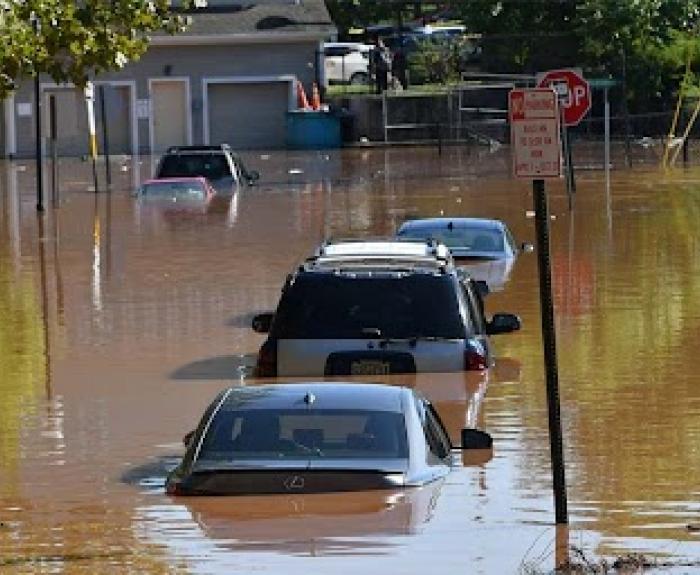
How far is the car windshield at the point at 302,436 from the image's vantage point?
45.4 ft

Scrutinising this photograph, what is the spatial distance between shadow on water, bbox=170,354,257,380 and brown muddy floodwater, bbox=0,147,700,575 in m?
0.07

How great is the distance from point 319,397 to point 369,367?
18.0 feet

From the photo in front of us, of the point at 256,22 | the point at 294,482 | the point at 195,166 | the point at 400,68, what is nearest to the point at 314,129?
the point at 256,22

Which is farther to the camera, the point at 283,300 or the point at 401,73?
the point at 401,73

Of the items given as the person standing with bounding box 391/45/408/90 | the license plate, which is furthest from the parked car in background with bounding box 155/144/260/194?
Result: the license plate

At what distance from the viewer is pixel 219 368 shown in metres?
23.2

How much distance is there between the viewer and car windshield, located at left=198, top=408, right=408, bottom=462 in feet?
45.4

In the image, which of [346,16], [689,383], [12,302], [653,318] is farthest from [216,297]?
[346,16]

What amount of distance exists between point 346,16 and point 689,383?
5837 centimetres

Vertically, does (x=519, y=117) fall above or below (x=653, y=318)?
above

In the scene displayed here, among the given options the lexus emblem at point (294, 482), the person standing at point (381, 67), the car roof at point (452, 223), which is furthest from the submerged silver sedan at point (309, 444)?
the person standing at point (381, 67)

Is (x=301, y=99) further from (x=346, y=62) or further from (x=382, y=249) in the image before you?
(x=382, y=249)

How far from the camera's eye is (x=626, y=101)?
63500 mm

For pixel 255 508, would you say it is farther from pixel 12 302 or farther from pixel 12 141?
pixel 12 141
